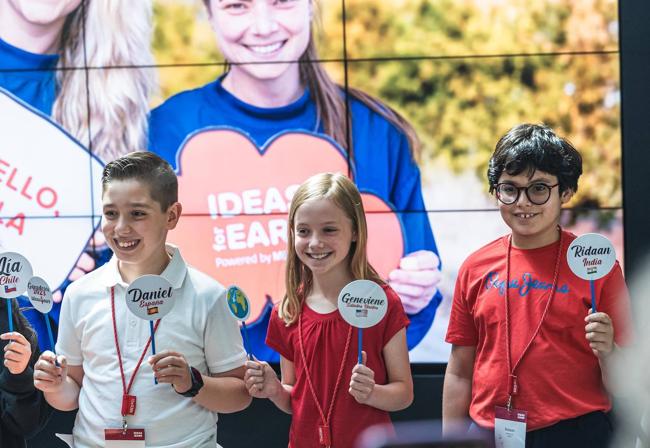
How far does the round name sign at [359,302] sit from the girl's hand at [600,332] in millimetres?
488

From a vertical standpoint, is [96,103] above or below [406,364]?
above

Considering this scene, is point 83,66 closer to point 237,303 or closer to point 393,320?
point 237,303

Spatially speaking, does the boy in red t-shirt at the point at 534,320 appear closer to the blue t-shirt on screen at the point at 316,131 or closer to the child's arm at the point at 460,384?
the child's arm at the point at 460,384

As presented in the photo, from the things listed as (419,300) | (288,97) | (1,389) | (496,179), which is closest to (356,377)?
(496,179)

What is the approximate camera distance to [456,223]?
3.76m

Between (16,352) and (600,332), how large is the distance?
4.77 feet

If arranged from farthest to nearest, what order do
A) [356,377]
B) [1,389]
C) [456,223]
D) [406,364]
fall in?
[456,223] < [1,389] < [406,364] < [356,377]

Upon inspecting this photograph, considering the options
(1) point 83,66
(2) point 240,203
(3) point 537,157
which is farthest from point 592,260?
(1) point 83,66

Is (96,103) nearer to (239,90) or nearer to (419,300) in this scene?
(239,90)

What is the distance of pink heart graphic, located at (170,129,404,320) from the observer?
3846 millimetres

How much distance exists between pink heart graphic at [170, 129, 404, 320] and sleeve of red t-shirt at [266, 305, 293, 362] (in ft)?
5.01

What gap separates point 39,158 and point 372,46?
5.24ft

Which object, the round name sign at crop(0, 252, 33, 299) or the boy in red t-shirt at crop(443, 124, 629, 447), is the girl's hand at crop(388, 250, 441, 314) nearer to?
the boy in red t-shirt at crop(443, 124, 629, 447)

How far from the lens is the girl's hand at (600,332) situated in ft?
6.41
